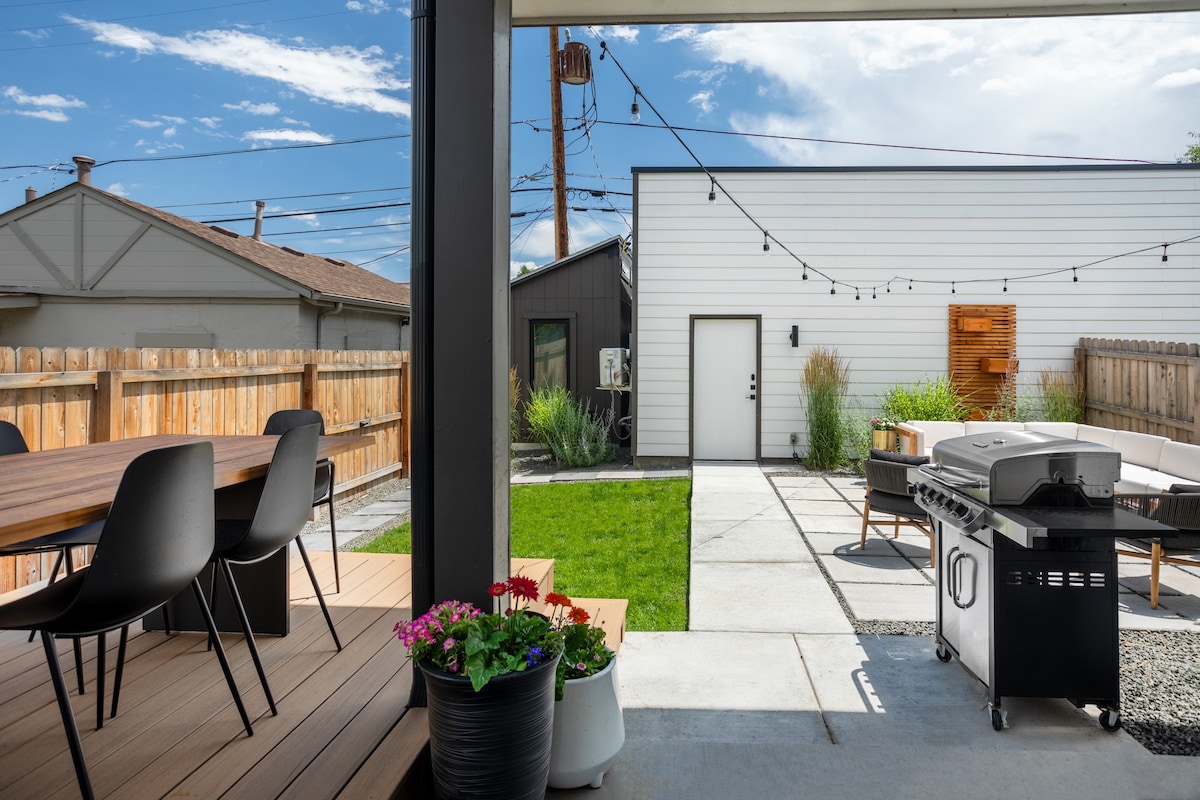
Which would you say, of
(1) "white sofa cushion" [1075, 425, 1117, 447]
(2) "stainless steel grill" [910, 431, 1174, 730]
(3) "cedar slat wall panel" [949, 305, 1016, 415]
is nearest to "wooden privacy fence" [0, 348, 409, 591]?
(2) "stainless steel grill" [910, 431, 1174, 730]

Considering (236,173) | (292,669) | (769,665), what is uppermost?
(236,173)

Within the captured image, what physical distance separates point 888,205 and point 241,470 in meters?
8.46

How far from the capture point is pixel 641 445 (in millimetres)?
9180

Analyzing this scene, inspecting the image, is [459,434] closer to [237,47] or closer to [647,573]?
[647,573]

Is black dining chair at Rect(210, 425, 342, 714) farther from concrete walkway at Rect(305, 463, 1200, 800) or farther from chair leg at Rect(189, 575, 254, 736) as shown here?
concrete walkway at Rect(305, 463, 1200, 800)

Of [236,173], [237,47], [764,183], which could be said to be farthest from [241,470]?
[237,47]

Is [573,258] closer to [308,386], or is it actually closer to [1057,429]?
[308,386]

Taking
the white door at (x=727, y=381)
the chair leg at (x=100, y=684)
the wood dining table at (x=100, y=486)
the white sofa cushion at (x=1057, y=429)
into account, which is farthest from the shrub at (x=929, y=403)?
the chair leg at (x=100, y=684)

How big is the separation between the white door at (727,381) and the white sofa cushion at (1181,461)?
4449 millimetres

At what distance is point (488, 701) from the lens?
5.43 feet

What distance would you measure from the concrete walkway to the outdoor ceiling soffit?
7.62ft

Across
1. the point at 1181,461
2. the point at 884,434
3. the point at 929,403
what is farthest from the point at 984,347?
the point at 1181,461

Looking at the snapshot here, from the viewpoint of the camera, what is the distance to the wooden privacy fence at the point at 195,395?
137 inches

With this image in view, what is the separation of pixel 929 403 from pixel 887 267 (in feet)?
6.07
